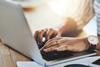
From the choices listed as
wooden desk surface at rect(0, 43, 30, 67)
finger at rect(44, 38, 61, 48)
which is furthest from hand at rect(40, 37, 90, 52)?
wooden desk surface at rect(0, 43, 30, 67)

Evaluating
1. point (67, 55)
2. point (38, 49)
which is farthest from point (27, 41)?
point (67, 55)

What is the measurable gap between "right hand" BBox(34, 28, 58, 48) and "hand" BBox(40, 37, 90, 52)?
2 cm

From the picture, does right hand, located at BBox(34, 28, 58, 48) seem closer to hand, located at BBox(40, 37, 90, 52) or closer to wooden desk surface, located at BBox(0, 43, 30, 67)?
hand, located at BBox(40, 37, 90, 52)

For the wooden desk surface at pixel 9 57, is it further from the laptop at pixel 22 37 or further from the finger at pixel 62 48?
the finger at pixel 62 48

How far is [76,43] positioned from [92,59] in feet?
0.31

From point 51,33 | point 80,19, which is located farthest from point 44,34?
point 80,19

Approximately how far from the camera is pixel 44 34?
905mm

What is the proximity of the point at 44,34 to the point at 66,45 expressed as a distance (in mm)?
111

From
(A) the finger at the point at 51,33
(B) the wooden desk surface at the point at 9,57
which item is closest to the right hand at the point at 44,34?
(A) the finger at the point at 51,33

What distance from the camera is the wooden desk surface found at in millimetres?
936

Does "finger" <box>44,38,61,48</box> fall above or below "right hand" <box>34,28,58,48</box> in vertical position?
below

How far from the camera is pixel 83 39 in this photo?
0.99 m

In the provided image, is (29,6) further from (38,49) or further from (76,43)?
(76,43)

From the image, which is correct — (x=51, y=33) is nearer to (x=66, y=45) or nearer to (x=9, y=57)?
(x=66, y=45)
